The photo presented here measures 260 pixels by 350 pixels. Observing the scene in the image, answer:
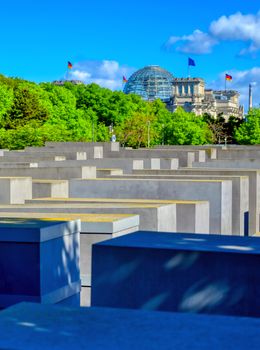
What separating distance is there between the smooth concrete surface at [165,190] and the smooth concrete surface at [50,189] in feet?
0.59

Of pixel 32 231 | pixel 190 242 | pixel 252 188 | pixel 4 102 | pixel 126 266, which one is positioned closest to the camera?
pixel 126 266

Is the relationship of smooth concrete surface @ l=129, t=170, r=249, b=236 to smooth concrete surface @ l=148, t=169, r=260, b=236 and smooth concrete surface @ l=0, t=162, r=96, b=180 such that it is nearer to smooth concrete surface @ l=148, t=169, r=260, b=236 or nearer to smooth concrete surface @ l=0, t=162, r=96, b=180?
smooth concrete surface @ l=148, t=169, r=260, b=236

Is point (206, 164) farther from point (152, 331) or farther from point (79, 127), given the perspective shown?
point (79, 127)

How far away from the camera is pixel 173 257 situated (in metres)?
8.16

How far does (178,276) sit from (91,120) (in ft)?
304

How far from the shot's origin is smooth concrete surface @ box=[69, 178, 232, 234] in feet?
65.4

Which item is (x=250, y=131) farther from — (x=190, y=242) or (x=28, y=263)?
(x=190, y=242)

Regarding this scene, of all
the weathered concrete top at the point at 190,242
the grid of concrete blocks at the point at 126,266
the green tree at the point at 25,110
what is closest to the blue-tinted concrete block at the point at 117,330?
the grid of concrete blocks at the point at 126,266

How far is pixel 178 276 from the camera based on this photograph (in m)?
8.09

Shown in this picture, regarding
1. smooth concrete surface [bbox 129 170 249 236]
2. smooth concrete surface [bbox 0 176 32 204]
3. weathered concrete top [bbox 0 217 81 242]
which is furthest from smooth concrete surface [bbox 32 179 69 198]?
weathered concrete top [bbox 0 217 81 242]

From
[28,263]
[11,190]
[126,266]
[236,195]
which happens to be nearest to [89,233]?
[28,263]

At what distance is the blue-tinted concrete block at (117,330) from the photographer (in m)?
4.58

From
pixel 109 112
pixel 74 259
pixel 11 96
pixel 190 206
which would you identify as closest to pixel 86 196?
pixel 190 206

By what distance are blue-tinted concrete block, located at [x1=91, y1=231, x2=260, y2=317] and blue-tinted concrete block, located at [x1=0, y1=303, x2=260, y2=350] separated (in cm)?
264
